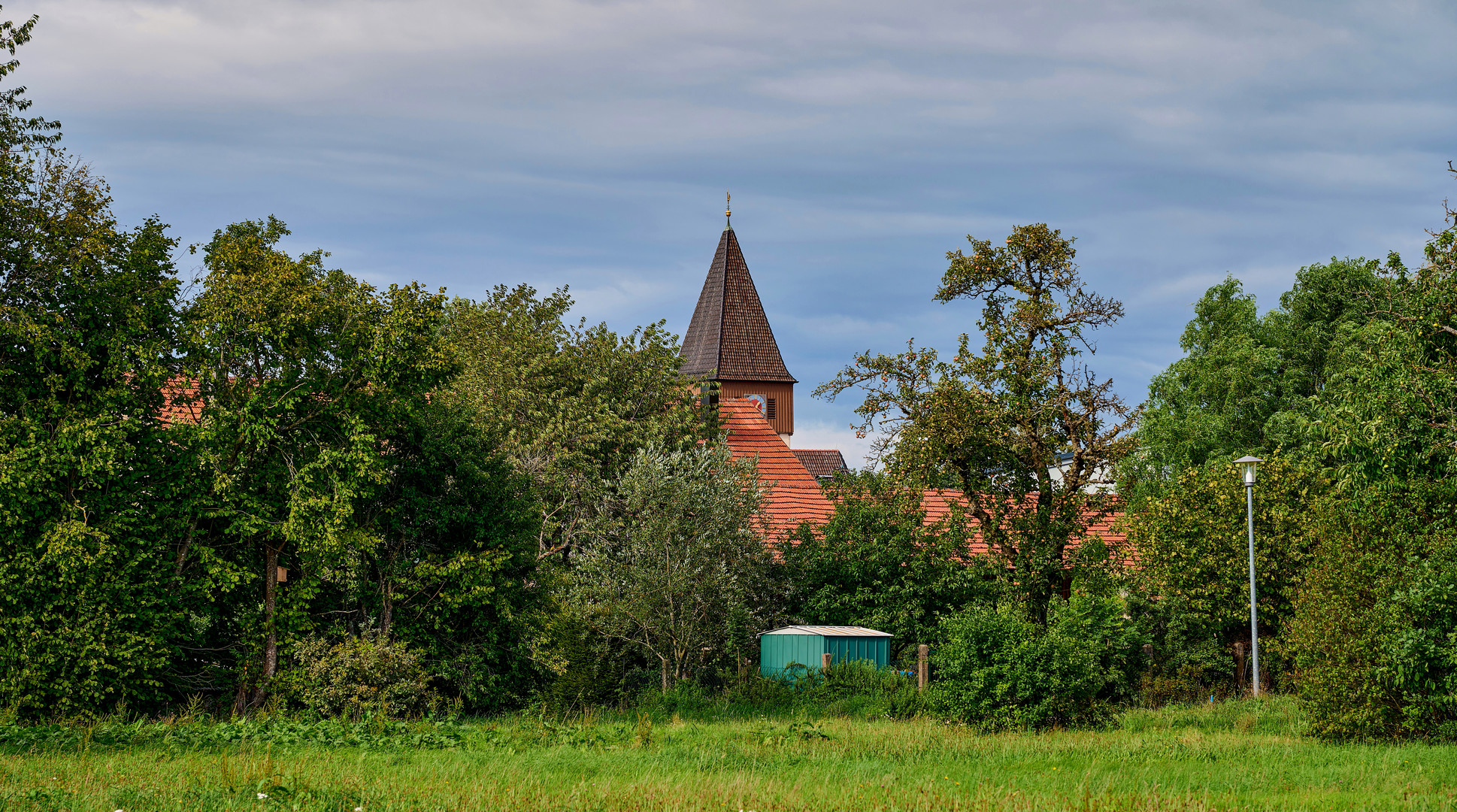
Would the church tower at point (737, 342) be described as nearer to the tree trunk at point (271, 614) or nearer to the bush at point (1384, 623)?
the tree trunk at point (271, 614)

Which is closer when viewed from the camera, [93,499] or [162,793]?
[162,793]

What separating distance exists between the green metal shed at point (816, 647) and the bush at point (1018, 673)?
6153mm

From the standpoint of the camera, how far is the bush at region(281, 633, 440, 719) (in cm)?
2080

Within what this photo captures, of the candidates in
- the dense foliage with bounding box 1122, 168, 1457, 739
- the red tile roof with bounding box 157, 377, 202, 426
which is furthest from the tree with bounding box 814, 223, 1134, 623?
the red tile roof with bounding box 157, 377, 202, 426

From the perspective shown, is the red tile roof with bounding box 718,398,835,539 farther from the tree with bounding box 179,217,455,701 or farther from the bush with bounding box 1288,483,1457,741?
the bush with bounding box 1288,483,1457,741

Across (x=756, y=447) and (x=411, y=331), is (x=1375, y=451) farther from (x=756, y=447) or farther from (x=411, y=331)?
(x=756, y=447)

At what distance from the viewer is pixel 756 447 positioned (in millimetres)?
41625

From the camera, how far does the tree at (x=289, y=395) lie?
20.6 m

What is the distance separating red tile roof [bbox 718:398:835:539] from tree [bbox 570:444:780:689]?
24.1 ft

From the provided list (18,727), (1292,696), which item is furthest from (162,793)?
(1292,696)

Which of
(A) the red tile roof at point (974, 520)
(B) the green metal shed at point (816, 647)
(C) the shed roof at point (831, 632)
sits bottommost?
(B) the green metal shed at point (816, 647)

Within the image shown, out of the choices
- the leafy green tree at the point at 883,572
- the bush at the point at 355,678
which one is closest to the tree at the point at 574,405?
the leafy green tree at the point at 883,572

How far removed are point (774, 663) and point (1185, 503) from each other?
12.0 metres

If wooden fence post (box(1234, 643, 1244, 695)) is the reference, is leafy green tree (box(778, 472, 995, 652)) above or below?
above
